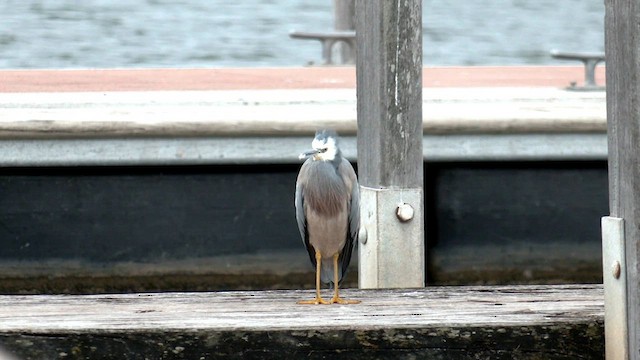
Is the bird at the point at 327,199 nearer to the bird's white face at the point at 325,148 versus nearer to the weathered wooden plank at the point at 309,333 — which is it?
the bird's white face at the point at 325,148

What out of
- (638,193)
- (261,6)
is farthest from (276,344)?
(261,6)

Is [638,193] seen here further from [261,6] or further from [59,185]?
[261,6]

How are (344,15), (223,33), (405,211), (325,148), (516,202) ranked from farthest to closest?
(223,33) → (344,15) → (516,202) → (405,211) → (325,148)

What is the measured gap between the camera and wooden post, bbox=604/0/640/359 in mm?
2592

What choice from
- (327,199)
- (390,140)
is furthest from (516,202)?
(327,199)

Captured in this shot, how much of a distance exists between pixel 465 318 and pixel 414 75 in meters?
1.00

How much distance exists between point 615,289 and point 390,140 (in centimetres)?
117

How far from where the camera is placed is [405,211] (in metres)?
3.80

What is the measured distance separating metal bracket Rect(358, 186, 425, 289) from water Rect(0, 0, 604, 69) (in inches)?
290

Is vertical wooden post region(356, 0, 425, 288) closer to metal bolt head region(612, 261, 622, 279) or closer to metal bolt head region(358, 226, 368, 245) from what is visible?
metal bolt head region(358, 226, 368, 245)

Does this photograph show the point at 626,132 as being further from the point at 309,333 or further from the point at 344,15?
the point at 344,15

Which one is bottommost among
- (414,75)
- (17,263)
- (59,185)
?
(17,263)

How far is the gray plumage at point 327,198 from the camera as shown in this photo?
3.55 metres

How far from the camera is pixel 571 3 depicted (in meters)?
16.1
